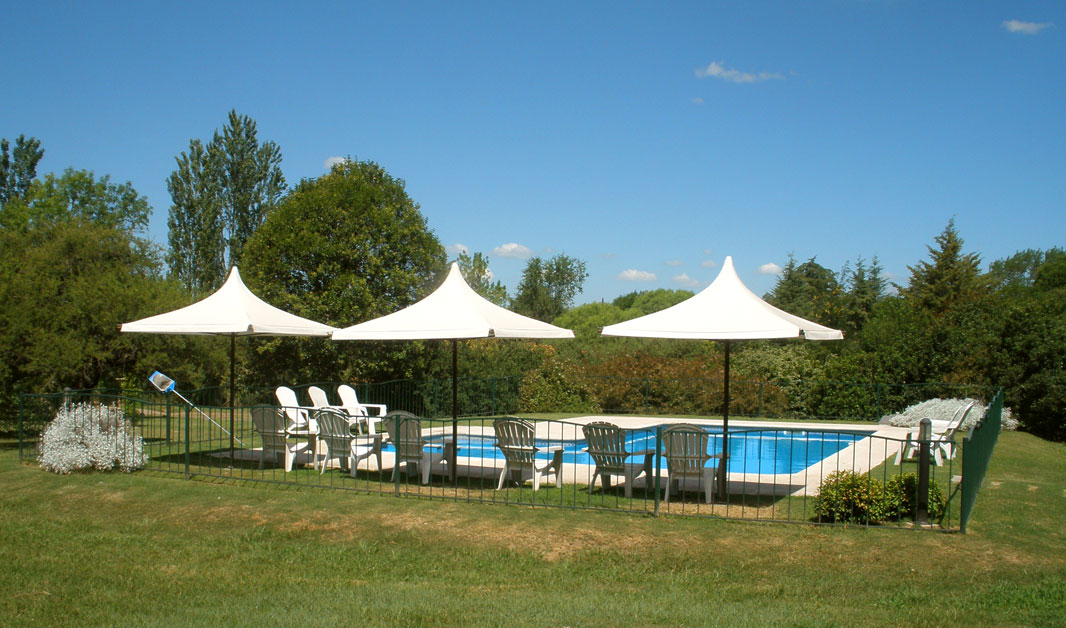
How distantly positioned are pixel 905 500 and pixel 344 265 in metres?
17.4

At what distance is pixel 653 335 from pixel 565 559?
2.86 meters

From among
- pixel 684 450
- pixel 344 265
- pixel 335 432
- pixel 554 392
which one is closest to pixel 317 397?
pixel 335 432

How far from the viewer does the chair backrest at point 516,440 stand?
982cm

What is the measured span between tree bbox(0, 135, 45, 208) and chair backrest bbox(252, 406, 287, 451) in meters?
45.3

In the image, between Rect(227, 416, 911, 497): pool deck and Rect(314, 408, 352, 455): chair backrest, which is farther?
Rect(314, 408, 352, 455): chair backrest

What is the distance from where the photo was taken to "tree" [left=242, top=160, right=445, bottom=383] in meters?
22.1

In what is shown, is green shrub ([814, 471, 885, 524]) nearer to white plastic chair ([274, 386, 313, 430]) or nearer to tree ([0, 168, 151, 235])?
white plastic chair ([274, 386, 313, 430])

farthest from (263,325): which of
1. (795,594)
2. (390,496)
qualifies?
(795,594)

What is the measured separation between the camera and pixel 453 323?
9.66 metres

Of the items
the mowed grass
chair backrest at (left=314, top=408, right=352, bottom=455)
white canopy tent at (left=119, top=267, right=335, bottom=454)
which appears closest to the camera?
the mowed grass

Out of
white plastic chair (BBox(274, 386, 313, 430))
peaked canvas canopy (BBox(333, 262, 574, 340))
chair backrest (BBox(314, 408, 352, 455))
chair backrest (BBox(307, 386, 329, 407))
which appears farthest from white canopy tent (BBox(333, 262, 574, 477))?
chair backrest (BBox(307, 386, 329, 407))

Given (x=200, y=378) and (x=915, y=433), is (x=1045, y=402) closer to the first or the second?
(x=915, y=433)

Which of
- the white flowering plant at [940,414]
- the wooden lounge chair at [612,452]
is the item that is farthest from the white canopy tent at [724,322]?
the white flowering plant at [940,414]

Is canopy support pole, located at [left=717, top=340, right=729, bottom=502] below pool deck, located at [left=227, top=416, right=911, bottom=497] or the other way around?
the other way around
